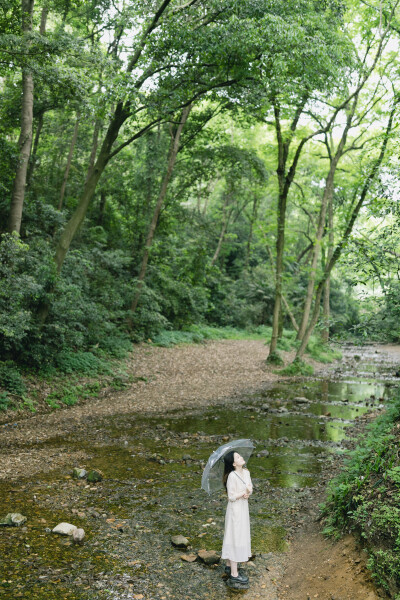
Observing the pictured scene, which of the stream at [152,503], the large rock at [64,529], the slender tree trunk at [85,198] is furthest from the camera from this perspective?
the slender tree trunk at [85,198]

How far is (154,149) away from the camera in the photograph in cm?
1986

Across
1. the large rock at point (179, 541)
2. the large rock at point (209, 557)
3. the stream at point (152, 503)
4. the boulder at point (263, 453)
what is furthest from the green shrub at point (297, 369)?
the large rock at point (209, 557)

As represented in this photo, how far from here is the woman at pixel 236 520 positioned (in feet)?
14.4

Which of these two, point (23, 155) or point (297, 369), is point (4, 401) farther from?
point (297, 369)

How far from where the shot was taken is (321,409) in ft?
Answer: 40.4

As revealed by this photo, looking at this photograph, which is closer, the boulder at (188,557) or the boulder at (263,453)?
the boulder at (188,557)

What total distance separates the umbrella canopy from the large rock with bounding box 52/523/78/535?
5.41 ft

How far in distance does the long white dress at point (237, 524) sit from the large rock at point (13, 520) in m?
2.39

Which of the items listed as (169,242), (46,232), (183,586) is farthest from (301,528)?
(169,242)

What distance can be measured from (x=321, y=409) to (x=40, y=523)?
29.1 feet

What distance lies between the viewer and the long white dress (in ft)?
14.4

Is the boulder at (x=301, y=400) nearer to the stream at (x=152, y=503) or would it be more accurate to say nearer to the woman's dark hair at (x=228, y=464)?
the stream at (x=152, y=503)

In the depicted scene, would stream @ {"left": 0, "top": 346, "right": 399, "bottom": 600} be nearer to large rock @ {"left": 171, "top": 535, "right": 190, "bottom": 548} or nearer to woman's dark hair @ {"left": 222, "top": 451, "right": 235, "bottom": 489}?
large rock @ {"left": 171, "top": 535, "right": 190, "bottom": 548}

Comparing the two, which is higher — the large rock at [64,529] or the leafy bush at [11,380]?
the leafy bush at [11,380]
